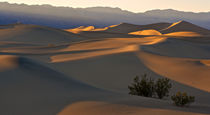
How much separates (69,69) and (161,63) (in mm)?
7050

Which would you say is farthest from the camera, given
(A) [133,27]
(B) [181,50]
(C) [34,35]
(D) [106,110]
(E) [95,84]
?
(A) [133,27]

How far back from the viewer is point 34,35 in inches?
2197

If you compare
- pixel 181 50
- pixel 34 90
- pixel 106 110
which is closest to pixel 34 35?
pixel 181 50

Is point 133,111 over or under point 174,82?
over

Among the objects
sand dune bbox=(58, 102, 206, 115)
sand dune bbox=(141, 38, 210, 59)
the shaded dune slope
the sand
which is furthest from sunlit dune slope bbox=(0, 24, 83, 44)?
sand dune bbox=(58, 102, 206, 115)

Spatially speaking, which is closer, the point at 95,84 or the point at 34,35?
the point at 95,84

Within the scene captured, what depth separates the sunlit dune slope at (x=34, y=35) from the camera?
53094 millimetres

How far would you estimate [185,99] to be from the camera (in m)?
7.91

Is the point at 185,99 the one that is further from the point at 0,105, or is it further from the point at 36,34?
the point at 36,34

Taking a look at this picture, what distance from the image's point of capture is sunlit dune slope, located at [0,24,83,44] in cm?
5309

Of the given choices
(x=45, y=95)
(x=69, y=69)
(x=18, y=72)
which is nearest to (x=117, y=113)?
(x=45, y=95)

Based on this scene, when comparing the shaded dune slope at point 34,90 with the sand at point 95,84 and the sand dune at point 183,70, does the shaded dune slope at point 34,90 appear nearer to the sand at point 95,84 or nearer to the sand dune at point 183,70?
the sand at point 95,84

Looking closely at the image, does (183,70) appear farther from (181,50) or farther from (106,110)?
(181,50)

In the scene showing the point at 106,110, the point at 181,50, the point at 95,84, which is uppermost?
the point at 106,110
